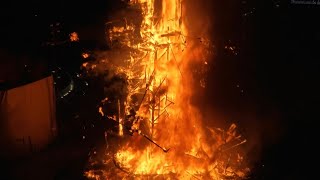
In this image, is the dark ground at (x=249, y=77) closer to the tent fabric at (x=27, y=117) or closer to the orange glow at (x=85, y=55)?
the tent fabric at (x=27, y=117)

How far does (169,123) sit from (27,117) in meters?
4.33

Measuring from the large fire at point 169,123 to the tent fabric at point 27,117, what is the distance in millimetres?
2407

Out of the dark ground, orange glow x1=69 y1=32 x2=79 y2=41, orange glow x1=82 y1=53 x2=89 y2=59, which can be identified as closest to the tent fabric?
the dark ground

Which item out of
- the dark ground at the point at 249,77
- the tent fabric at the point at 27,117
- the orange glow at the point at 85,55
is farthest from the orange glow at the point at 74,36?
the tent fabric at the point at 27,117

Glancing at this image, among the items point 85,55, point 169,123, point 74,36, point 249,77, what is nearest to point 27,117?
point 169,123

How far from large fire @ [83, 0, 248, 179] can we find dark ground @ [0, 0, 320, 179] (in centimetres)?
102

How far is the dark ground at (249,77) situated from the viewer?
933 cm

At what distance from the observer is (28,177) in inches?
347

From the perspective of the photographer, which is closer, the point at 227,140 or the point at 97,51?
the point at 227,140

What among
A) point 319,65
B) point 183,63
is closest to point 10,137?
point 183,63

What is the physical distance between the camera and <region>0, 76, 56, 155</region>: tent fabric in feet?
30.4

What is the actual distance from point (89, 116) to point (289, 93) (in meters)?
7.86

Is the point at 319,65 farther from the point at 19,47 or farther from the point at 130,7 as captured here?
the point at 19,47

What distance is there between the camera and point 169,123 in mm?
8953
